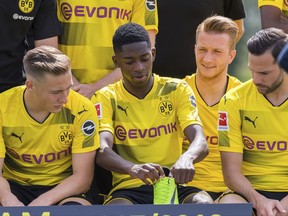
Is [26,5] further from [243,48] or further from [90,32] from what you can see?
[243,48]

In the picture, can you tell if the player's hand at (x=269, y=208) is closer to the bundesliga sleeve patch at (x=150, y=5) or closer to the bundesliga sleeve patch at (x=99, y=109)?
the bundesliga sleeve patch at (x=99, y=109)

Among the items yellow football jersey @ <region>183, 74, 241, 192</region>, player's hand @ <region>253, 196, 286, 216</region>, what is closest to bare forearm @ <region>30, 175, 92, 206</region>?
yellow football jersey @ <region>183, 74, 241, 192</region>

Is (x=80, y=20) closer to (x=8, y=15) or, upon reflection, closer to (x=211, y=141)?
(x=8, y=15)

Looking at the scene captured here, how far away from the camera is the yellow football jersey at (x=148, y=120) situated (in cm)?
677

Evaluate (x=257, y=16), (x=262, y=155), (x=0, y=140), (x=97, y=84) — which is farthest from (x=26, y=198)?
(x=257, y=16)

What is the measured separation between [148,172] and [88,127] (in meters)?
0.74

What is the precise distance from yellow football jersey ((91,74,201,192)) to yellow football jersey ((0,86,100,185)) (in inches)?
6.4

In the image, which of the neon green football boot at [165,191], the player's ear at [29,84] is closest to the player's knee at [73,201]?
the neon green football boot at [165,191]

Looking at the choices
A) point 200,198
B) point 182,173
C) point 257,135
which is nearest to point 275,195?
point 257,135

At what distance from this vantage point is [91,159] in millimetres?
6668

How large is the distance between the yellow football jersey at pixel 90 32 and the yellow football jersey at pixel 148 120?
0.40 meters

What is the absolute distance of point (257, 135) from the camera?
22.1 ft

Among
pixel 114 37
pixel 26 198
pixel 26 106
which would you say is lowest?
pixel 26 198

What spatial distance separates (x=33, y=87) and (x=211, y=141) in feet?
4.61
